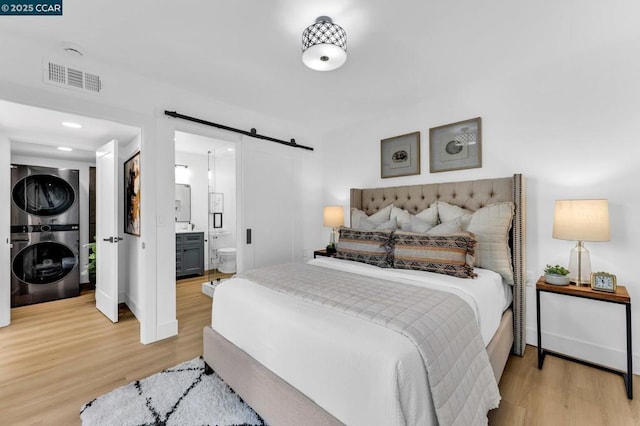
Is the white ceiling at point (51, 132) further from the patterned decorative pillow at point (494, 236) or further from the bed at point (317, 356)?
the patterned decorative pillow at point (494, 236)

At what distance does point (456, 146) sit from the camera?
298cm

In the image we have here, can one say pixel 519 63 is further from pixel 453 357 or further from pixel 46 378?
pixel 46 378

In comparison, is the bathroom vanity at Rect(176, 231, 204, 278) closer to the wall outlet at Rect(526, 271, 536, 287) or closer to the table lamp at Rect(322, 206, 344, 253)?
the table lamp at Rect(322, 206, 344, 253)

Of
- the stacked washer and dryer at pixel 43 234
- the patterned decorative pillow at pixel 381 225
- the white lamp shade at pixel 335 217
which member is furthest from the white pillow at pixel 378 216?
the stacked washer and dryer at pixel 43 234

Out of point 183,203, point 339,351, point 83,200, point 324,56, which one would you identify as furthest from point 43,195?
point 339,351

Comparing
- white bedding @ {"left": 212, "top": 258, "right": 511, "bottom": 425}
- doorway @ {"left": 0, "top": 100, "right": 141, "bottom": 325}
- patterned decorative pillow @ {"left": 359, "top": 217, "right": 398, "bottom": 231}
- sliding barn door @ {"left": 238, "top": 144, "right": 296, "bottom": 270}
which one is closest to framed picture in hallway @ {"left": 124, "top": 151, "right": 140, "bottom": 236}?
doorway @ {"left": 0, "top": 100, "right": 141, "bottom": 325}

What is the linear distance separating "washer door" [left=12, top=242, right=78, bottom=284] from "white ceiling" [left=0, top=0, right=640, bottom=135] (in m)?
2.92

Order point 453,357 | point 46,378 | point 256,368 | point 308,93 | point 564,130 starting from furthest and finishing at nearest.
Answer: point 308,93 < point 564,130 < point 46,378 < point 256,368 < point 453,357

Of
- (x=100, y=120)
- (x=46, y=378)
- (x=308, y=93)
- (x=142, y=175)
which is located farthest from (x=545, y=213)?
(x=46, y=378)

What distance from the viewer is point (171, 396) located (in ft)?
6.08

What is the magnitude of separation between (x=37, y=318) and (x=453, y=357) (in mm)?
4371

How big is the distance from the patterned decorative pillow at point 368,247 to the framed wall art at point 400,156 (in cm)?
107

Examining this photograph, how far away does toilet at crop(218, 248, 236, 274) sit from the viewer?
4793 mm

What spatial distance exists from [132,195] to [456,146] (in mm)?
3718
